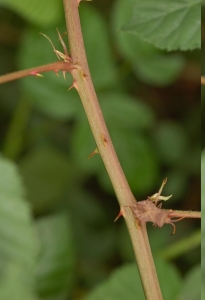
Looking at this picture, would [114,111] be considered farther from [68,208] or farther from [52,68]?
[52,68]

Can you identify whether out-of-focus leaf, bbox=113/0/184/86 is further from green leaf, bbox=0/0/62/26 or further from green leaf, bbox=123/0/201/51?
green leaf, bbox=123/0/201/51

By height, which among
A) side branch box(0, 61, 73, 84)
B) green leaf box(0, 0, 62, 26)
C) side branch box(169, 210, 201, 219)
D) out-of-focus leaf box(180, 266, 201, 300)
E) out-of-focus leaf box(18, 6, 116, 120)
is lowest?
side branch box(169, 210, 201, 219)

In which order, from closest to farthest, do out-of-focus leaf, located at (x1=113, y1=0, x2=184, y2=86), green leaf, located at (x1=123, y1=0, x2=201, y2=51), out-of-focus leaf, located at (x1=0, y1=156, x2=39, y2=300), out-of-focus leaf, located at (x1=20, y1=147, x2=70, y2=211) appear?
green leaf, located at (x1=123, y1=0, x2=201, y2=51), out-of-focus leaf, located at (x1=0, y1=156, x2=39, y2=300), out-of-focus leaf, located at (x1=113, y1=0, x2=184, y2=86), out-of-focus leaf, located at (x1=20, y1=147, x2=70, y2=211)

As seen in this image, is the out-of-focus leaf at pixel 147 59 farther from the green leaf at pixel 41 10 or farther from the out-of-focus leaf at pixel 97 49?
the green leaf at pixel 41 10

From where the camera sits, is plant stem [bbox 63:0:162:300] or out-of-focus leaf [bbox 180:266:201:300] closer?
plant stem [bbox 63:0:162:300]

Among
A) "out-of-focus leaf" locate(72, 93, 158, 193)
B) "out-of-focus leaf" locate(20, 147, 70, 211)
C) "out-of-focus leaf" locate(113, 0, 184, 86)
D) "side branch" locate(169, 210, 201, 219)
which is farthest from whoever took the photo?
"out-of-focus leaf" locate(20, 147, 70, 211)

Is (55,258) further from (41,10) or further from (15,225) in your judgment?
(41,10)

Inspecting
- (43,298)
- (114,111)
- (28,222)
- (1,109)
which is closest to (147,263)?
(28,222)

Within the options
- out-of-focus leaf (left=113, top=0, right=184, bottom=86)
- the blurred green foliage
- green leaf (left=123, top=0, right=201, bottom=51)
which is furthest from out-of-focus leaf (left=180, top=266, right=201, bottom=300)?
out-of-focus leaf (left=113, top=0, right=184, bottom=86)
